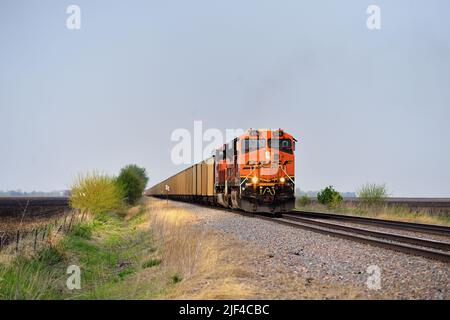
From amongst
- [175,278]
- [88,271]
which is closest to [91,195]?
[88,271]

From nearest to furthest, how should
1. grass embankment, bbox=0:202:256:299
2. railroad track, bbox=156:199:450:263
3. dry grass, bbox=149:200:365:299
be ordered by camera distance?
dry grass, bbox=149:200:365:299 < grass embankment, bbox=0:202:256:299 < railroad track, bbox=156:199:450:263

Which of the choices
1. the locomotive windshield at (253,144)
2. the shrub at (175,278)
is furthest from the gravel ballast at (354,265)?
the locomotive windshield at (253,144)

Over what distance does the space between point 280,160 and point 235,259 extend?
41.0ft

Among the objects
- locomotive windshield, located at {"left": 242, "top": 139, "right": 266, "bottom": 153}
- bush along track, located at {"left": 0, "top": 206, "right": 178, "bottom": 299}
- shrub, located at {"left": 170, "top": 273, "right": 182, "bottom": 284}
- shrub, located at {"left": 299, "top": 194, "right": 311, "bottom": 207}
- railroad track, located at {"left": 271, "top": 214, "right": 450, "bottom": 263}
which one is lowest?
bush along track, located at {"left": 0, "top": 206, "right": 178, "bottom": 299}

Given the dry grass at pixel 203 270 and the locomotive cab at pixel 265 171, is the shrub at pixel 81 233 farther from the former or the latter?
the locomotive cab at pixel 265 171

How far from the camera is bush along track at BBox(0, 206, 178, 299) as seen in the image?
871 cm

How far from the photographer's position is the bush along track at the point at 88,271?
28.6 ft

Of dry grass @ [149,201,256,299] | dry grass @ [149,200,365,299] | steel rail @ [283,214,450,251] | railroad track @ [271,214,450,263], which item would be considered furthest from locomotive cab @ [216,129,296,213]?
dry grass @ [149,200,365,299]

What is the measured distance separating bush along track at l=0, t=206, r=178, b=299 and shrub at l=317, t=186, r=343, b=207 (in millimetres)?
16904

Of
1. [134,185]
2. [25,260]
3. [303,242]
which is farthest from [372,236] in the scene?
[134,185]

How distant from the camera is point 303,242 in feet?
41.0

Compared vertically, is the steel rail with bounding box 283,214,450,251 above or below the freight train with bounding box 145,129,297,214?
below

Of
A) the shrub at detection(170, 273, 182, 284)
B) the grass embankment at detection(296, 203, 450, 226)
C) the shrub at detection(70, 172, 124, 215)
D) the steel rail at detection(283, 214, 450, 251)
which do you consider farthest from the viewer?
the shrub at detection(70, 172, 124, 215)

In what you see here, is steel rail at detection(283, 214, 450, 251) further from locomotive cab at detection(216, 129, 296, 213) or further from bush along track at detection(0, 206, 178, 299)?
bush along track at detection(0, 206, 178, 299)
